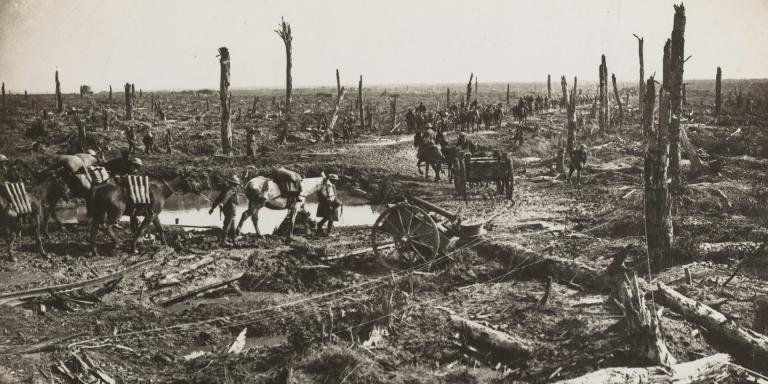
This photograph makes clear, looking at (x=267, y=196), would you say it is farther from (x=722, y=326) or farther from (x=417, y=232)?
(x=722, y=326)

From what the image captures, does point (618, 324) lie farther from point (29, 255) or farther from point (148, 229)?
point (29, 255)

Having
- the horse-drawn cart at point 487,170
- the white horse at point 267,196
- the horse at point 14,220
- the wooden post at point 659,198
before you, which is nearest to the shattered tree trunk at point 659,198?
the wooden post at point 659,198

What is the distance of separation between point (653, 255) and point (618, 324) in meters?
3.03

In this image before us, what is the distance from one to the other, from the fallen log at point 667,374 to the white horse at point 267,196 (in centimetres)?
770

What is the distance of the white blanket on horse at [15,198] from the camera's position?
959 cm

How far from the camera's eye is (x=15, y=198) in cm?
972

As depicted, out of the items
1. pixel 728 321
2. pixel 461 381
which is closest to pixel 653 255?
pixel 728 321

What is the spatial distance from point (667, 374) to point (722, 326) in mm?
1596

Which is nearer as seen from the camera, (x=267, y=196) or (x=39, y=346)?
(x=39, y=346)

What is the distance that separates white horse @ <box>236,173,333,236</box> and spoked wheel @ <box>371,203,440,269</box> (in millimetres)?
2845

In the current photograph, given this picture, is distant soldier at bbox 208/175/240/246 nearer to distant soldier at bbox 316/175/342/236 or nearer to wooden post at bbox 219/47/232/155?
distant soldier at bbox 316/175/342/236

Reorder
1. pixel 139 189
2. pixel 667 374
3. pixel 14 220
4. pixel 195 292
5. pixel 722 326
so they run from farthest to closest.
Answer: pixel 139 189, pixel 14 220, pixel 195 292, pixel 722 326, pixel 667 374

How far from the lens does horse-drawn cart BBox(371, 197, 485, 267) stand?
31.1 ft

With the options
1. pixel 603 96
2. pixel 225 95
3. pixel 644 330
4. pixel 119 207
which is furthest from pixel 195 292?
pixel 603 96
